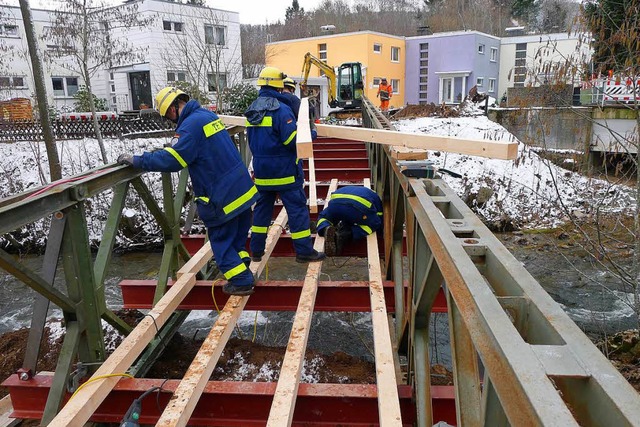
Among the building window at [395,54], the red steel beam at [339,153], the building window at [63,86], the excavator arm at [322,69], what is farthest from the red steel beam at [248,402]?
the building window at [395,54]

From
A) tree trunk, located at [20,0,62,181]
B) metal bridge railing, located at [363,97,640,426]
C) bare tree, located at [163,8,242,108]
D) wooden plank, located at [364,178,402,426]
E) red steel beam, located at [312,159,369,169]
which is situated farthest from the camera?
bare tree, located at [163,8,242,108]

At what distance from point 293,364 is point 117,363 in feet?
3.47

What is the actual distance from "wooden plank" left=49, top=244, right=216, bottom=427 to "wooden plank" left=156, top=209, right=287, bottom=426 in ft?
1.35

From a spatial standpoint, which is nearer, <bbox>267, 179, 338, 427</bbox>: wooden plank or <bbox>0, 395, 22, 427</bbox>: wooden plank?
<bbox>267, 179, 338, 427</bbox>: wooden plank

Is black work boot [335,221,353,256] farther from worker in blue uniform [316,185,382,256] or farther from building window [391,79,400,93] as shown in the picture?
building window [391,79,400,93]

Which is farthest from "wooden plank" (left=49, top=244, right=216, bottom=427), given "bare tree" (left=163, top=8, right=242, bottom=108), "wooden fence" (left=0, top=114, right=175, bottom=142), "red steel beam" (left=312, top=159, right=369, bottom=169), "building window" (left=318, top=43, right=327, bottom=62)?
"building window" (left=318, top=43, right=327, bottom=62)

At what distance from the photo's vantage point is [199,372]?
2777 mm

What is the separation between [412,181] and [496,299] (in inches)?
73.6

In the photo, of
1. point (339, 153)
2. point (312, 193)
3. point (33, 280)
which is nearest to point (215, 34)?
point (339, 153)

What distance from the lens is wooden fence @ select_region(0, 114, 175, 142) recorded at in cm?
1617

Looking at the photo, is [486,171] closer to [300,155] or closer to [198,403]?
[300,155]

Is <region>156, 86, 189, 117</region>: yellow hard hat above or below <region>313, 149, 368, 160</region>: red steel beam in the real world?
above

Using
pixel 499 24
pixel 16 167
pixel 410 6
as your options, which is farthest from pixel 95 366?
pixel 410 6

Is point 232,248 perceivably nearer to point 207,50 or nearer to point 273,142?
point 273,142
